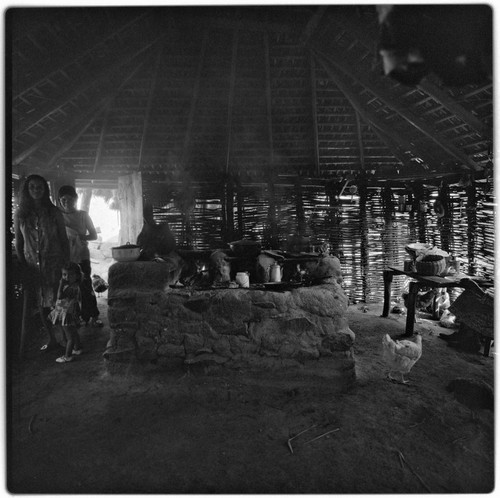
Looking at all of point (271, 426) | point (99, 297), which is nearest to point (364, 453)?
point (271, 426)

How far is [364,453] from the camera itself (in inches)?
95.2

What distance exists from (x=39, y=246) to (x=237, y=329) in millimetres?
2764

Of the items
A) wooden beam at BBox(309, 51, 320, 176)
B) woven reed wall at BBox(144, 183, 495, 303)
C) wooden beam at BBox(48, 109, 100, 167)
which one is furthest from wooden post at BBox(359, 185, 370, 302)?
→ wooden beam at BBox(48, 109, 100, 167)

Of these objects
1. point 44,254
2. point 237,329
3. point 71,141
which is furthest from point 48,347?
point 71,141

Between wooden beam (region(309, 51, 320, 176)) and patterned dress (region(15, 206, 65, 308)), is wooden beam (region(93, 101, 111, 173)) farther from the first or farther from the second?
wooden beam (region(309, 51, 320, 176))

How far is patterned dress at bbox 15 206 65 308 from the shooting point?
4.04 m

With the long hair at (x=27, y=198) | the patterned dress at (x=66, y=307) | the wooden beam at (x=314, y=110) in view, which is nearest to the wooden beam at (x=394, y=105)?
the wooden beam at (x=314, y=110)

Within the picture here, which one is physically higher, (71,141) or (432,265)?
(71,141)

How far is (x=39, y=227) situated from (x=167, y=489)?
3379 millimetres

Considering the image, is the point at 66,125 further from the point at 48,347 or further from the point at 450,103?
the point at 450,103

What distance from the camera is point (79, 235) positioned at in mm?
4957

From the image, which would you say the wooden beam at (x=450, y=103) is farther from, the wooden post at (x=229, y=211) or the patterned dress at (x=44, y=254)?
the patterned dress at (x=44, y=254)

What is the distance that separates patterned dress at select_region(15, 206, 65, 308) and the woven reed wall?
2.89 m

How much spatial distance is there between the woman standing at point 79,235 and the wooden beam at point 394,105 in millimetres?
4323
